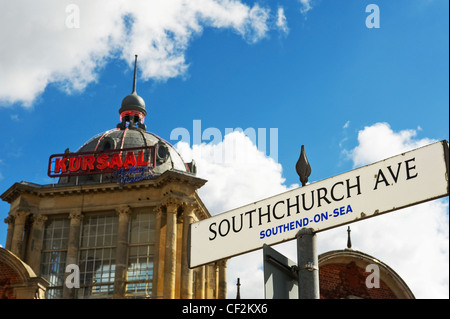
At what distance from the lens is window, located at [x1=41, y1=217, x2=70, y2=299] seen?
44.2m

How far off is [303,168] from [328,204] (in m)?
0.46

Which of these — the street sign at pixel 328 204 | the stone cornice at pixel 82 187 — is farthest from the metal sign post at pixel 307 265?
the stone cornice at pixel 82 187

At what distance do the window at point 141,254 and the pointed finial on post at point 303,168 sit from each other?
123 ft

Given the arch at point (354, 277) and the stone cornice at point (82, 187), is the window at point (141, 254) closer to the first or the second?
the stone cornice at point (82, 187)

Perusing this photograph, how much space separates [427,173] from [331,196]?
0.92 m

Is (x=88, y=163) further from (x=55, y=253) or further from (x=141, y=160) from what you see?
(x=55, y=253)

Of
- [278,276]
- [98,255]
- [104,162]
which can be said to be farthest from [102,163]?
[278,276]

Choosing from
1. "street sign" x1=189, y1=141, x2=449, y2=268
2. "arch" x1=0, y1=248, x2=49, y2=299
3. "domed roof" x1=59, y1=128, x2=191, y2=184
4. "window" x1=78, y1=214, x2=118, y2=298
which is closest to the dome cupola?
"domed roof" x1=59, y1=128, x2=191, y2=184

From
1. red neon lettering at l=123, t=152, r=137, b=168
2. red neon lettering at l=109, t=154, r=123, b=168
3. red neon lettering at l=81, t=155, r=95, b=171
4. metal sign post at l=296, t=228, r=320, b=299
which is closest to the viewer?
metal sign post at l=296, t=228, r=320, b=299

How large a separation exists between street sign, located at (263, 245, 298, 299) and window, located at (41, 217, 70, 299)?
133ft

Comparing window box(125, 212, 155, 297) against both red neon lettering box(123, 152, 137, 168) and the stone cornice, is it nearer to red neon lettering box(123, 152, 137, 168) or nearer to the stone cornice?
the stone cornice

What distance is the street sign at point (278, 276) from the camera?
5441 millimetres
